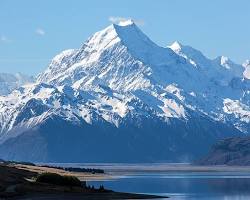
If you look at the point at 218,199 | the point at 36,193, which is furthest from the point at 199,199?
the point at 36,193

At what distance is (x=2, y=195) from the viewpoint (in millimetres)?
177625

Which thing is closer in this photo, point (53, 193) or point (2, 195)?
point (2, 195)

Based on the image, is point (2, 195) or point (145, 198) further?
point (145, 198)

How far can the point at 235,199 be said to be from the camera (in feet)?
653

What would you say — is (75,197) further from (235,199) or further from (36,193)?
(235,199)

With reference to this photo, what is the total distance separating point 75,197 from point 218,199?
96.7 feet

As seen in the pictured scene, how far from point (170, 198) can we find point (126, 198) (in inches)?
389

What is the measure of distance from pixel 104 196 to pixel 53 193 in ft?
32.8

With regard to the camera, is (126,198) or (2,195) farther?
(126,198)

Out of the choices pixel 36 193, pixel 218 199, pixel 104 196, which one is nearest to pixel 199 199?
Answer: pixel 218 199

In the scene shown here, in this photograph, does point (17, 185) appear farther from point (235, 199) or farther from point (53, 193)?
point (235, 199)

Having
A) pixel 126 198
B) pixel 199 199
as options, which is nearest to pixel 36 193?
pixel 126 198

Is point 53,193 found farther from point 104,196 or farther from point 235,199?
point 235,199

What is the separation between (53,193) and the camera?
7451 inches
